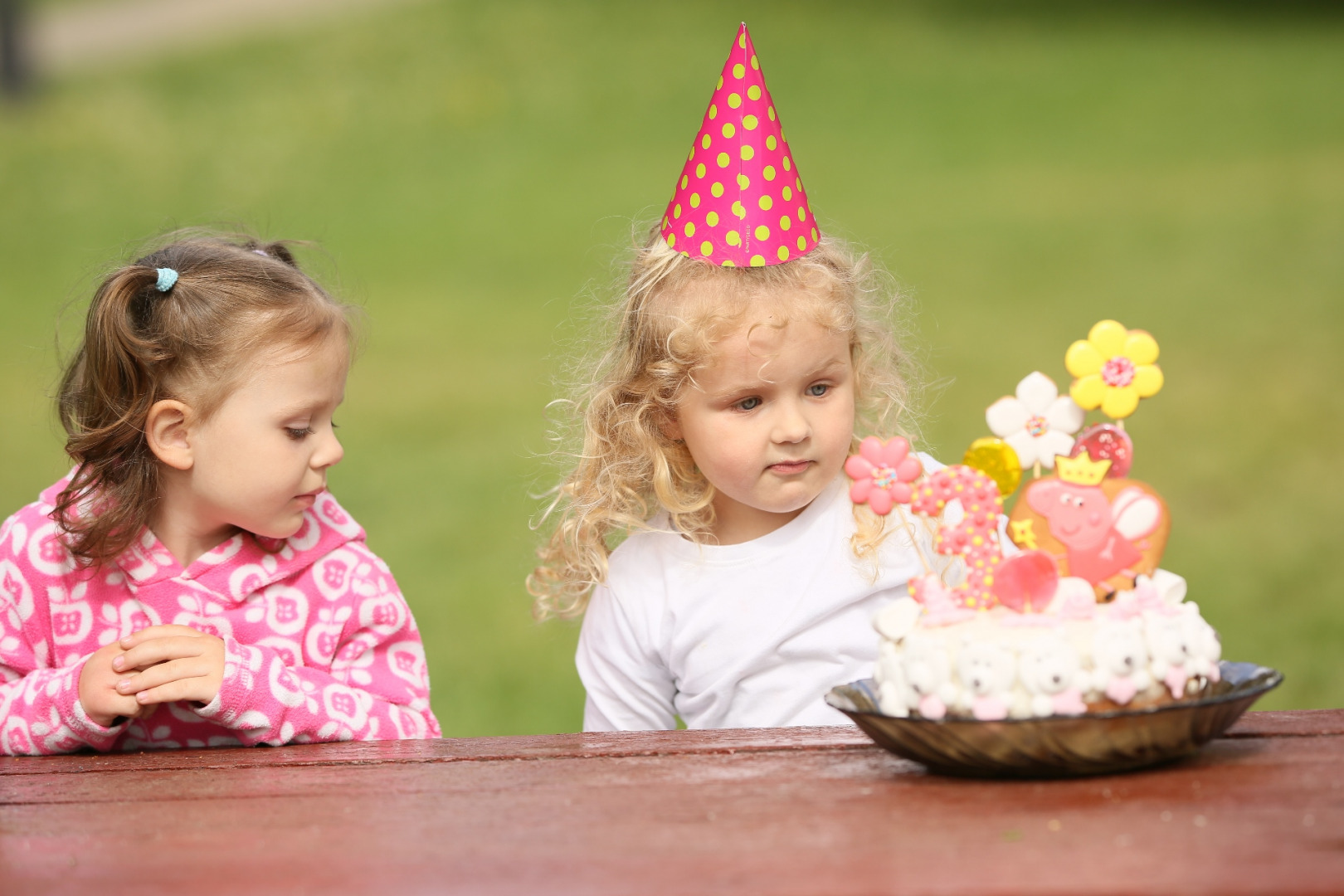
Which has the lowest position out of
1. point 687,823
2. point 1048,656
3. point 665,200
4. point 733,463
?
point 687,823

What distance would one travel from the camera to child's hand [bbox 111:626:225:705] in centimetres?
198

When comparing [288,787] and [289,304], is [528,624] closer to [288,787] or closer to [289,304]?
[289,304]

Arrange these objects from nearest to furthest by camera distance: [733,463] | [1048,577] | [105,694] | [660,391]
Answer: [1048,577]
[105,694]
[733,463]
[660,391]

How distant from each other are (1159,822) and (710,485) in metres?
1.13

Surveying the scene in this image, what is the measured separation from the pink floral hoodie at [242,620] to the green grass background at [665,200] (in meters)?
0.47

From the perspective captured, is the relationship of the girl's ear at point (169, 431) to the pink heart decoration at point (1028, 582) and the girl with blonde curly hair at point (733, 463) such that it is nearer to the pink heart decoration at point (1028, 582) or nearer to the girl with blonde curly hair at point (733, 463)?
the girl with blonde curly hair at point (733, 463)

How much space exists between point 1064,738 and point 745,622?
911mm

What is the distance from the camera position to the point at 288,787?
174 centimetres

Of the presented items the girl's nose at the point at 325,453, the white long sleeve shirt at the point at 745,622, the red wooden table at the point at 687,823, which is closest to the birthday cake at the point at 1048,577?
the red wooden table at the point at 687,823

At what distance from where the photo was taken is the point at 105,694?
6.49 feet

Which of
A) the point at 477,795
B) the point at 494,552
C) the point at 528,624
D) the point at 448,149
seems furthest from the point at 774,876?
the point at 448,149

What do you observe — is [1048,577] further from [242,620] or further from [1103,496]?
[242,620]

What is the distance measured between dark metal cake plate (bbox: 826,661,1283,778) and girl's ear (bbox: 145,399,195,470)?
3.50ft

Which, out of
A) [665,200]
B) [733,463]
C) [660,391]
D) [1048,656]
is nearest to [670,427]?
[660,391]
